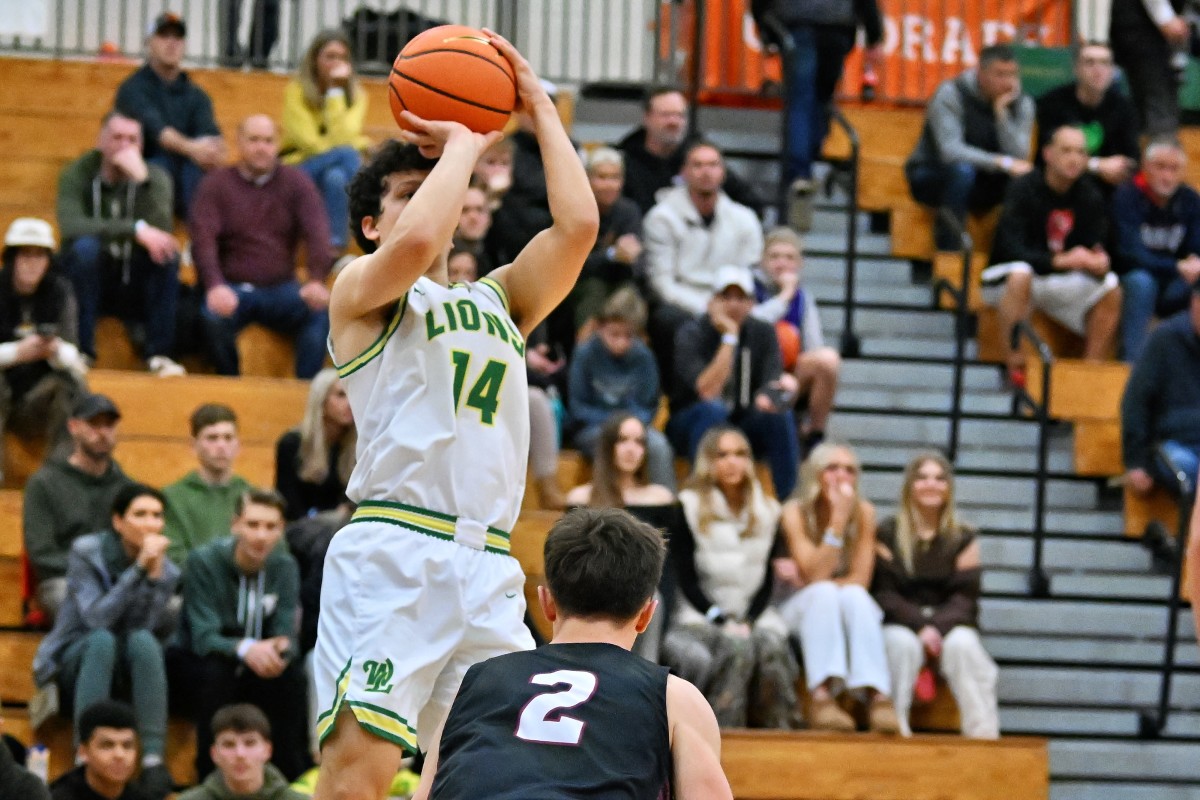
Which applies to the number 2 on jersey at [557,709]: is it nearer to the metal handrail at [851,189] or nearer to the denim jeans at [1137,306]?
the metal handrail at [851,189]

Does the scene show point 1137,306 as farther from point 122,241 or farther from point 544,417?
point 122,241

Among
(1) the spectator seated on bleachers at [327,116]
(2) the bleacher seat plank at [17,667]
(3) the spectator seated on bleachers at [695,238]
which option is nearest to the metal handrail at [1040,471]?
(3) the spectator seated on bleachers at [695,238]

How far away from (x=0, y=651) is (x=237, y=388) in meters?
1.87

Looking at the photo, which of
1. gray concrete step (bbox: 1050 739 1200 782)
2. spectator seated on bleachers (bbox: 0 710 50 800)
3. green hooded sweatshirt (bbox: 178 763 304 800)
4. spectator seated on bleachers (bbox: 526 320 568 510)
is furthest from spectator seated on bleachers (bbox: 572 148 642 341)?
spectator seated on bleachers (bbox: 0 710 50 800)

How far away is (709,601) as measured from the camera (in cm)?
954

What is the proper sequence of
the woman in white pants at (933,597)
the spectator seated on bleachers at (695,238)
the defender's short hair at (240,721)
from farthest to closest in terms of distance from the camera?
the spectator seated on bleachers at (695,238) → the woman in white pants at (933,597) → the defender's short hair at (240,721)

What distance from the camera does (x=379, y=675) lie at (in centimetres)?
502

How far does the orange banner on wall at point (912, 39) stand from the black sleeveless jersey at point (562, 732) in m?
10.1

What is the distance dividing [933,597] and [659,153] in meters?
3.28

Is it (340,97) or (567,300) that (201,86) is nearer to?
(340,97)

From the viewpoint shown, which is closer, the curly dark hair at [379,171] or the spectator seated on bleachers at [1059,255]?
the curly dark hair at [379,171]

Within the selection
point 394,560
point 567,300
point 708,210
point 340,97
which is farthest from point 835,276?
point 394,560

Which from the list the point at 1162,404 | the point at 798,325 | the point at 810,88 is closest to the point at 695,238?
the point at 798,325

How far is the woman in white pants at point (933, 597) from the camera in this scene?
9.64 m
